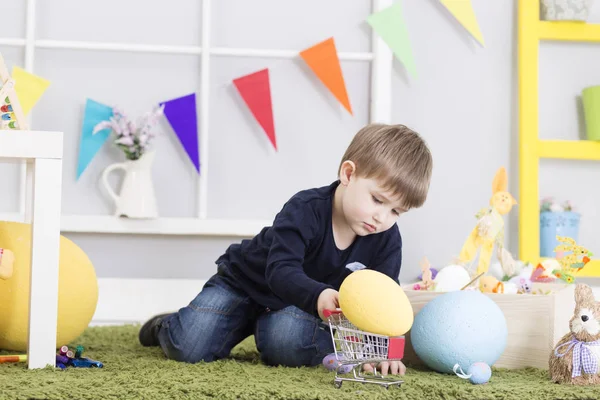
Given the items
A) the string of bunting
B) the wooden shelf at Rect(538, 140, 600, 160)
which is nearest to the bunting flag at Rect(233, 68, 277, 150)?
the string of bunting

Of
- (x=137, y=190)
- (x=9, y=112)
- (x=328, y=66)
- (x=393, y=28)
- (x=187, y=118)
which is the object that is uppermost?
(x=393, y=28)

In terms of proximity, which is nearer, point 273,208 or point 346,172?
point 346,172

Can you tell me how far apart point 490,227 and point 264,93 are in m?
0.75

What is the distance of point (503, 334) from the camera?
135cm

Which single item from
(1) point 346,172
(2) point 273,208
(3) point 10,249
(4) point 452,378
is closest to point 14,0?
(2) point 273,208

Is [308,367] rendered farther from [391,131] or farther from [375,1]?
[375,1]

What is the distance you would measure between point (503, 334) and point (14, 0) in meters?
1.68

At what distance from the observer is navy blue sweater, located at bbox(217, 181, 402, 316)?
49.4 inches

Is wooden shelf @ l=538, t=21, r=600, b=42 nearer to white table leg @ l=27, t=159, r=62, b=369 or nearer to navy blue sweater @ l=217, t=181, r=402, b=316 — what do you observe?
navy blue sweater @ l=217, t=181, r=402, b=316

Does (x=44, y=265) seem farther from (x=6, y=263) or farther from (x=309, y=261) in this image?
(x=309, y=261)

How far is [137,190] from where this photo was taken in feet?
7.06

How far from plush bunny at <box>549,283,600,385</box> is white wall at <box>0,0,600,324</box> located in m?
1.02

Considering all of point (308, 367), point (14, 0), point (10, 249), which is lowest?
point (308, 367)

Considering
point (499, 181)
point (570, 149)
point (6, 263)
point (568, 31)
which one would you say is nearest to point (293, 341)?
point (6, 263)
